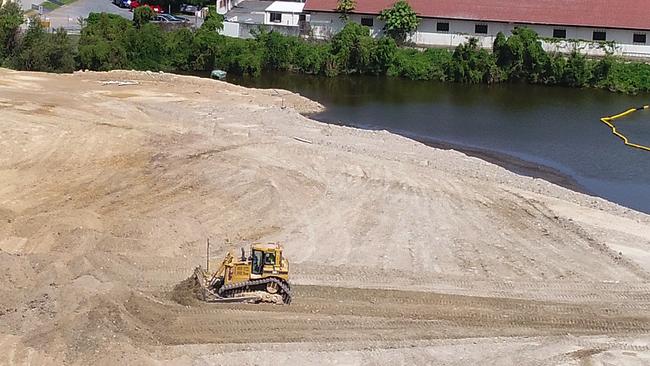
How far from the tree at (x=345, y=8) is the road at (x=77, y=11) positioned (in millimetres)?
17035

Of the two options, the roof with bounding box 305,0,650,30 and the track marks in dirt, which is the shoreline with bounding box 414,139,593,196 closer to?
the track marks in dirt

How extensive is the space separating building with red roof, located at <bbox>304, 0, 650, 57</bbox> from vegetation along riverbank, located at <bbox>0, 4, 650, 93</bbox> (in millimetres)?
2032

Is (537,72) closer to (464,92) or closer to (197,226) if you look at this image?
(464,92)

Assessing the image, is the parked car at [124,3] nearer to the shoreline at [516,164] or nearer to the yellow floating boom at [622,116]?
the shoreline at [516,164]

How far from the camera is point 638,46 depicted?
207 ft

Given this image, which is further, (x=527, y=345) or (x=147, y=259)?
(x=147, y=259)

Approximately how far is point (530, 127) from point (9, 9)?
31682mm

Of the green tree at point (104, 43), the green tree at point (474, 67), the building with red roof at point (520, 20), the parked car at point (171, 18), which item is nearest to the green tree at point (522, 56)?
the green tree at point (474, 67)

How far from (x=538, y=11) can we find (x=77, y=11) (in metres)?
35.4

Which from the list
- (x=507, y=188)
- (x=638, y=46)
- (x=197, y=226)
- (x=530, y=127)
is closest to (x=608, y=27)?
(x=638, y=46)

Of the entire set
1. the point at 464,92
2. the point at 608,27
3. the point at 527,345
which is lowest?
the point at 527,345

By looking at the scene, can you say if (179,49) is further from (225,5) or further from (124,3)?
(124,3)

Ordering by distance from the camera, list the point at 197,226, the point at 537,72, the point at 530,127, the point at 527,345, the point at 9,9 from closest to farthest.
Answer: the point at 527,345 < the point at 197,226 < the point at 530,127 < the point at 9,9 < the point at 537,72

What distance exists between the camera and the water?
40625 millimetres
